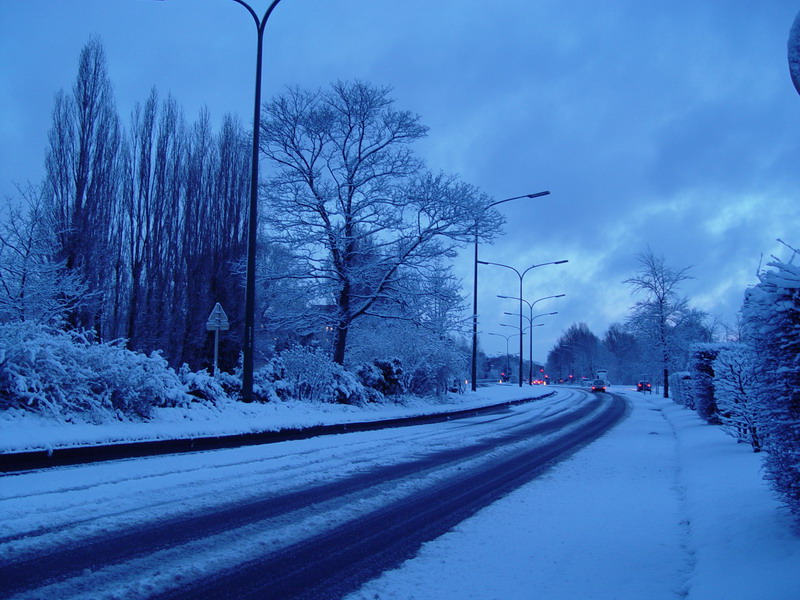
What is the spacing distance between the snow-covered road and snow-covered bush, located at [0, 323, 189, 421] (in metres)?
1.97

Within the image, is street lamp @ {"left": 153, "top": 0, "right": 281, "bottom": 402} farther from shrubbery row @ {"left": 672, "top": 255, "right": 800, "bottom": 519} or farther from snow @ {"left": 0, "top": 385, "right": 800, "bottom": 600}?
shrubbery row @ {"left": 672, "top": 255, "right": 800, "bottom": 519}

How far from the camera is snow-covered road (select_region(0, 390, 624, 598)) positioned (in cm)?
434

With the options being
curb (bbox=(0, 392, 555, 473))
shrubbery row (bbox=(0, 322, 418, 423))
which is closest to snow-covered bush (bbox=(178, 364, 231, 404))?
shrubbery row (bbox=(0, 322, 418, 423))

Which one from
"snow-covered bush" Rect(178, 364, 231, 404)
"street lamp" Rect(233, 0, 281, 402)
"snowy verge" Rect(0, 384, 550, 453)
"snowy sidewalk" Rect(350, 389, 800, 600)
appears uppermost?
"street lamp" Rect(233, 0, 281, 402)

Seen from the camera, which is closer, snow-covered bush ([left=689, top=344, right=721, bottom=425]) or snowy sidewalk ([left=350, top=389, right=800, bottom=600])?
snowy sidewalk ([left=350, top=389, right=800, bottom=600])

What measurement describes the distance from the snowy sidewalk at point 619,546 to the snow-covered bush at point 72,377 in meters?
7.23

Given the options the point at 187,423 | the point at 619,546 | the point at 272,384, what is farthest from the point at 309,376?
the point at 619,546

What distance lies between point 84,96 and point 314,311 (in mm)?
13073

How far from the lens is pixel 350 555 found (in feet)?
16.4

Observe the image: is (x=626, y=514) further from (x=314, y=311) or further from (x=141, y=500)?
(x=314, y=311)

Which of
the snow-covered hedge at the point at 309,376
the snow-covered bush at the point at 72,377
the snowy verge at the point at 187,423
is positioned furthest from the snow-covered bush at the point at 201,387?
the snow-covered hedge at the point at 309,376

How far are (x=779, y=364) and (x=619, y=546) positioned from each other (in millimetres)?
2081

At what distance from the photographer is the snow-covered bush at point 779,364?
4398mm

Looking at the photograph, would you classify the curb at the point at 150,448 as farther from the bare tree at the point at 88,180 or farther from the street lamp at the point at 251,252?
the bare tree at the point at 88,180
